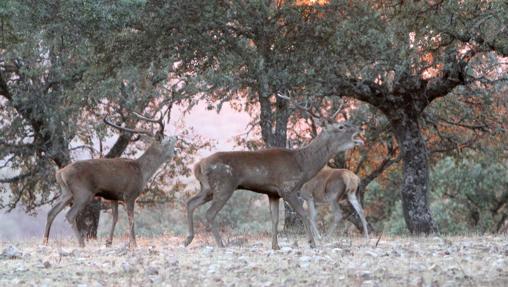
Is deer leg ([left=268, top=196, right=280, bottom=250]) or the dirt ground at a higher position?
deer leg ([left=268, top=196, right=280, bottom=250])

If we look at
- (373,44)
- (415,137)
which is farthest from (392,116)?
(373,44)

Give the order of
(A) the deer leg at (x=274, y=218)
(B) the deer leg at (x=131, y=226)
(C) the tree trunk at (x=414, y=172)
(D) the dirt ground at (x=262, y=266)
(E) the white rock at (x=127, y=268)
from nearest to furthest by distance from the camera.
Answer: (D) the dirt ground at (x=262, y=266) < (E) the white rock at (x=127, y=268) < (A) the deer leg at (x=274, y=218) < (B) the deer leg at (x=131, y=226) < (C) the tree trunk at (x=414, y=172)

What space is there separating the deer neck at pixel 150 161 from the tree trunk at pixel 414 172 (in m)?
7.37

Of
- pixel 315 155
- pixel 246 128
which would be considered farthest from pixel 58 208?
pixel 246 128

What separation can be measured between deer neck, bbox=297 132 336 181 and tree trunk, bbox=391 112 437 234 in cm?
705

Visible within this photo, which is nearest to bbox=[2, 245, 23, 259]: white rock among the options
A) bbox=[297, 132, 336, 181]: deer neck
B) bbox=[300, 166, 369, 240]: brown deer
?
bbox=[297, 132, 336, 181]: deer neck

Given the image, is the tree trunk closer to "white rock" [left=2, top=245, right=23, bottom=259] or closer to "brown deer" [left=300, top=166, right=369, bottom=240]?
"brown deer" [left=300, top=166, right=369, bottom=240]

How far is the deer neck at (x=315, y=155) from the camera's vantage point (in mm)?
14367

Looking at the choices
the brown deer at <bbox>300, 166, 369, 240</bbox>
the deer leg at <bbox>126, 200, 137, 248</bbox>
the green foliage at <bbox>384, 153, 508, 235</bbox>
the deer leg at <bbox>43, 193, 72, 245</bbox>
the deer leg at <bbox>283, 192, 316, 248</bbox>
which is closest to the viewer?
the deer leg at <bbox>283, 192, 316, 248</bbox>

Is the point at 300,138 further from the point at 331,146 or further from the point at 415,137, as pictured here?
the point at 331,146

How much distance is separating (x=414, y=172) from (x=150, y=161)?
809 cm

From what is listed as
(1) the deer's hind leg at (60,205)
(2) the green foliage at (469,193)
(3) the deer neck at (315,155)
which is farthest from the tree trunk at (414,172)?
(2) the green foliage at (469,193)

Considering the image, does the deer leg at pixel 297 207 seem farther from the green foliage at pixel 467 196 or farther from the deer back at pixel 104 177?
the green foliage at pixel 467 196

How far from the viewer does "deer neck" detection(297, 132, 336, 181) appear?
14367mm
